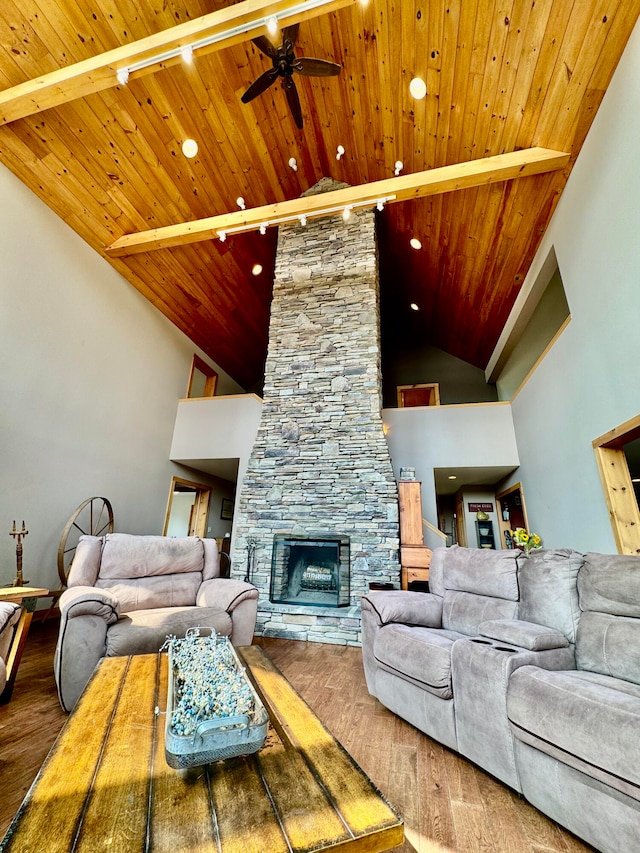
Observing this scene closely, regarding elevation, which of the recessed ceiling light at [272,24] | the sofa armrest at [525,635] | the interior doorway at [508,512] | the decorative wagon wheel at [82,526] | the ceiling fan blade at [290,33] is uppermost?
the ceiling fan blade at [290,33]

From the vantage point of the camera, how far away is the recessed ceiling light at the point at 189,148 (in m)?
4.47

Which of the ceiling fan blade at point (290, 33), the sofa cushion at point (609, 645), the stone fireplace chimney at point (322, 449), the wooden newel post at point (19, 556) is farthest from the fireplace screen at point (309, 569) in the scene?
the ceiling fan blade at point (290, 33)

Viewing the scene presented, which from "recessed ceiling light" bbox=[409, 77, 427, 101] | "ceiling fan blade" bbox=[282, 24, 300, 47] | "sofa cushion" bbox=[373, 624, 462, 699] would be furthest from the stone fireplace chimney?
"ceiling fan blade" bbox=[282, 24, 300, 47]

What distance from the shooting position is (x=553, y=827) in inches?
54.2

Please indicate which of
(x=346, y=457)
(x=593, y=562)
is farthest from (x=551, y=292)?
(x=593, y=562)

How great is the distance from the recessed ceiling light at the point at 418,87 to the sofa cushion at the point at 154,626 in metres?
5.27

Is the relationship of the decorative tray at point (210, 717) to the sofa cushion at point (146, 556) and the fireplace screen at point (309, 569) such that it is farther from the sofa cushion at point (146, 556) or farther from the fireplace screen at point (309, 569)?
the fireplace screen at point (309, 569)

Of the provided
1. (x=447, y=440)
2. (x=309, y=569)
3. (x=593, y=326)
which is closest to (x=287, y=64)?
(x=593, y=326)

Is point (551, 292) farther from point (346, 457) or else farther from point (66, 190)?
point (66, 190)

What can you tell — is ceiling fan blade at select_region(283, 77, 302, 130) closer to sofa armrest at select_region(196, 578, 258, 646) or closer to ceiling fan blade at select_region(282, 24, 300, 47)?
ceiling fan blade at select_region(282, 24, 300, 47)

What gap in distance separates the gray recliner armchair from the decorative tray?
43.9 inches

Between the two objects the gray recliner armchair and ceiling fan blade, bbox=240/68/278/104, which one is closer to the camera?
the gray recliner armchair

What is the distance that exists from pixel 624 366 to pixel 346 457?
9.30ft

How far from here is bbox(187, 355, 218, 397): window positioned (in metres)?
7.41
